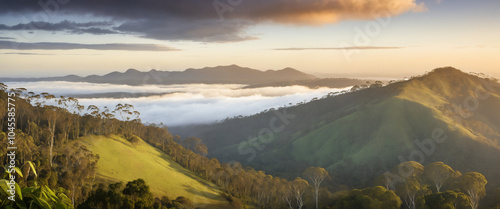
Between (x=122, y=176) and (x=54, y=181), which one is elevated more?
(x=54, y=181)

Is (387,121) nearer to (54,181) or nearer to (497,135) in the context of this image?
(497,135)

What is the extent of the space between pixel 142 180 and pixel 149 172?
57598 millimetres

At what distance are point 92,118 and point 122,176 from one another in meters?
27.5

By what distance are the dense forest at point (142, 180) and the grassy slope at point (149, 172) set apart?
13.5 feet

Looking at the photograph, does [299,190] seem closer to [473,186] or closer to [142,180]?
[473,186]

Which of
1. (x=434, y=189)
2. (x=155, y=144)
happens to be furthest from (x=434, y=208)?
(x=155, y=144)

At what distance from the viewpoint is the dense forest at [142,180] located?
68.2 m

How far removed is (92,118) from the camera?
115562mm

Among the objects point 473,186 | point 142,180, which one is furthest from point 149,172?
point 473,186

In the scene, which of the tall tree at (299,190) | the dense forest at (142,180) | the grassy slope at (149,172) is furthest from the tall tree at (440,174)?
the grassy slope at (149,172)

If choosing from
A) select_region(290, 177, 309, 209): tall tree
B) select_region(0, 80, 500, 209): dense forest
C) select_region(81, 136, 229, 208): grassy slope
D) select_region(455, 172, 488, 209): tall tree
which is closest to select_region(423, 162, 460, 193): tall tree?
select_region(0, 80, 500, 209): dense forest

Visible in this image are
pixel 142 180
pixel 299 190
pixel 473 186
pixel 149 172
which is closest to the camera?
pixel 142 180

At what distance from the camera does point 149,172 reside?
4240 inches

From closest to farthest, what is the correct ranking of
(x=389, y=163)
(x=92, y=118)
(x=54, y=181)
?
(x=54, y=181) < (x=92, y=118) < (x=389, y=163)
